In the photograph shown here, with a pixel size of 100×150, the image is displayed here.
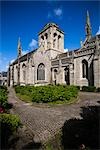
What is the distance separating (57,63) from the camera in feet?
137

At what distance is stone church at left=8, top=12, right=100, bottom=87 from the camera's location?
32781mm

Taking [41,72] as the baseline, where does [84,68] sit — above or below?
above

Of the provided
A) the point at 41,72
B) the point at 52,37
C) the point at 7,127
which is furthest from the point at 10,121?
the point at 52,37

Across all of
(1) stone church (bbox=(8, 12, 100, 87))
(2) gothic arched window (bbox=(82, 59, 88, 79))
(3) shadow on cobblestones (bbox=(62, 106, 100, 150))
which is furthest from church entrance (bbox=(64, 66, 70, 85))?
(3) shadow on cobblestones (bbox=(62, 106, 100, 150))

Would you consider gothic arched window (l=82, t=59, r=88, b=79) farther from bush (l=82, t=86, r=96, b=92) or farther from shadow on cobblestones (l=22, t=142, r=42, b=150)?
shadow on cobblestones (l=22, t=142, r=42, b=150)

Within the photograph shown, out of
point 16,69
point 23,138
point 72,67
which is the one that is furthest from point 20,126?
point 16,69

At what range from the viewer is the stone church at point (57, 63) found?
32781 millimetres

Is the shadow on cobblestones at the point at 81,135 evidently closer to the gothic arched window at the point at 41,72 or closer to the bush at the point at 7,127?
the bush at the point at 7,127

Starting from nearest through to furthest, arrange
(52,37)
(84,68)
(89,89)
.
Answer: (89,89) < (84,68) < (52,37)

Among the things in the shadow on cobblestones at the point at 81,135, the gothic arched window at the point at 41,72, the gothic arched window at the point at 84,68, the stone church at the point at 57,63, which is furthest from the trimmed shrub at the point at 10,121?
the gothic arched window at the point at 41,72

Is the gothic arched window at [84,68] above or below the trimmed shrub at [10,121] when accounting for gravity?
above

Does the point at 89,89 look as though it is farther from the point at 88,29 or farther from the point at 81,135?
the point at 88,29

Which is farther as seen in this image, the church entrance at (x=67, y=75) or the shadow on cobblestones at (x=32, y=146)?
the church entrance at (x=67, y=75)

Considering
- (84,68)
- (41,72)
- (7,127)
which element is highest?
(84,68)
